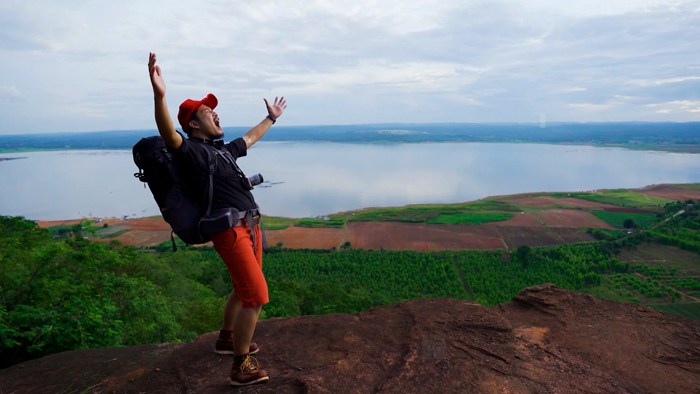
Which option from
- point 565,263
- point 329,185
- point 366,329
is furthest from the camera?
point 329,185

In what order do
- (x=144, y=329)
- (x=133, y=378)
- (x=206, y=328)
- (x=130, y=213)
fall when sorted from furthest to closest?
(x=130, y=213), (x=206, y=328), (x=144, y=329), (x=133, y=378)

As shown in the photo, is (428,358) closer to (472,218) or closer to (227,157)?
(227,157)

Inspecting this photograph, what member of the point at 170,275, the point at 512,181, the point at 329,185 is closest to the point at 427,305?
the point at 170,275

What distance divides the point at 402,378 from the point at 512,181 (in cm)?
6873

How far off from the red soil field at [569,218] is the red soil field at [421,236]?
696 cm

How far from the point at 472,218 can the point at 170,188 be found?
41.8 metres

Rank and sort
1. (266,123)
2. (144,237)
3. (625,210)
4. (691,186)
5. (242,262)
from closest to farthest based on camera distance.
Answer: (242,262)
(266,123)
(144,237)
(625,210)
(691,186)

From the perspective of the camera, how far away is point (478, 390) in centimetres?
303

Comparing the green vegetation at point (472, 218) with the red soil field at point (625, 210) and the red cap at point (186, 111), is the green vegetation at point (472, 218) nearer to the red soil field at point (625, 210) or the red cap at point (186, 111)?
the red soil field at point (625, 210)

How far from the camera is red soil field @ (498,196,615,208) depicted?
155 feet

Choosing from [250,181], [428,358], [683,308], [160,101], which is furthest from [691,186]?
[160,101]

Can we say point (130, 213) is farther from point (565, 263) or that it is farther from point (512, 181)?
point (512, 181)

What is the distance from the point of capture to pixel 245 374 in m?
3.02

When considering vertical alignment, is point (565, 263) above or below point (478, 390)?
→ below
